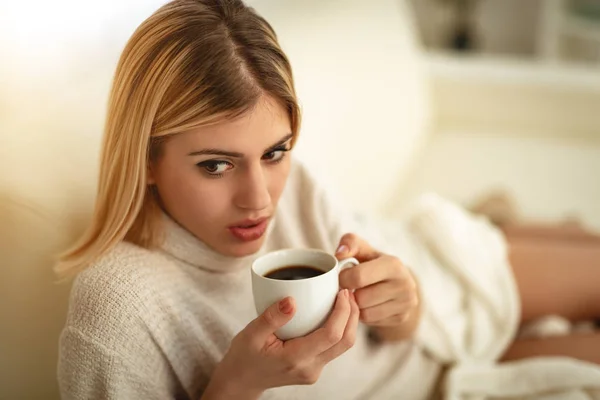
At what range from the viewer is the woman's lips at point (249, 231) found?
61 centimetres

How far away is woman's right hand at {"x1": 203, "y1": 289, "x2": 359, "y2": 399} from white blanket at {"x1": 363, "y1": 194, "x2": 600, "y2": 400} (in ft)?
1.18

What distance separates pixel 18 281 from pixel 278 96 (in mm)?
308

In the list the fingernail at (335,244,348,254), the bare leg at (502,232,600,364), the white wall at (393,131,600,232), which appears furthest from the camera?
the white wall at (393,131,600,232)

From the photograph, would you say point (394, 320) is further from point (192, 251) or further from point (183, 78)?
point (183, 78)

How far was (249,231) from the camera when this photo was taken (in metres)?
0.61

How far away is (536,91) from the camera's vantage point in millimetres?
1735

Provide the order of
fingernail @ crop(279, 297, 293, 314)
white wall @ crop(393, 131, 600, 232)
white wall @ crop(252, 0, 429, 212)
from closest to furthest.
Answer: fingernail @ crop(279, 297, 293, 314) → white wall @ crop(252, 0, 429, 212) → white wall @ crop(393, 131, 600, 232)

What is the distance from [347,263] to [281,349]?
11cm

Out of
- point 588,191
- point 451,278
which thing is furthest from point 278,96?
point 588,191

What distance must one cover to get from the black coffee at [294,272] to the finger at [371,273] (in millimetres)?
41

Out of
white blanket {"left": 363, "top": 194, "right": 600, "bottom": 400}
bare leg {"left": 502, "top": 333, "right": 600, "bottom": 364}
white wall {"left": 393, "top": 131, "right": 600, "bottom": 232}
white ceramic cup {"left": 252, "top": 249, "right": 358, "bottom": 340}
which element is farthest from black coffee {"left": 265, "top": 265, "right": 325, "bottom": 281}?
white wall {"left": 393, "top": 131, "right": 600, "bottom": 232}

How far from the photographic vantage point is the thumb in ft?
1.69

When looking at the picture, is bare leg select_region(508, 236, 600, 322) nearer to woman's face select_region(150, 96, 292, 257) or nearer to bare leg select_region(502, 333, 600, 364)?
bare leg select_region(502, 333, 600, 364)

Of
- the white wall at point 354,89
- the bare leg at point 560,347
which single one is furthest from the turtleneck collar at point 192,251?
the bare leg at point 560,347
